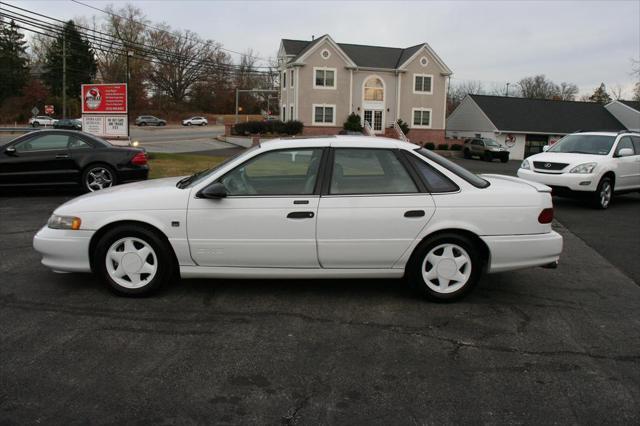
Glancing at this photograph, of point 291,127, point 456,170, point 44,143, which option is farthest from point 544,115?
point 456,170

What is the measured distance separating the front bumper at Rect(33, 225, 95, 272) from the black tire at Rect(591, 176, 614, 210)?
402 inches

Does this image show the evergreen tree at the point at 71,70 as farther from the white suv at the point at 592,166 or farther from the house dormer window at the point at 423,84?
the white suv at the point at 592,166

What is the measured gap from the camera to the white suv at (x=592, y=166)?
37.1ft

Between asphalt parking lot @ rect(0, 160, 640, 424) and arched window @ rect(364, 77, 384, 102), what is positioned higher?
Answer: arched window @ rect(364, 77, 384, 102)

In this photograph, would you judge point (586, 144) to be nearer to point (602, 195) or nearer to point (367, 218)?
point (602, 195)

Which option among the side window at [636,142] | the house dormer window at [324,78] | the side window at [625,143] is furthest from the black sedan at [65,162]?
the house dormer window at [324,78]

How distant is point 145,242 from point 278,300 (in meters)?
1.31

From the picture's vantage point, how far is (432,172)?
16.4 ft

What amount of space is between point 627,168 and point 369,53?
131ft

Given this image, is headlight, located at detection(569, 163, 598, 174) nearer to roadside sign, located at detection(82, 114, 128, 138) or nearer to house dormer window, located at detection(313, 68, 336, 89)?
roadside sign, located at detection(82, 114, 128, 138)

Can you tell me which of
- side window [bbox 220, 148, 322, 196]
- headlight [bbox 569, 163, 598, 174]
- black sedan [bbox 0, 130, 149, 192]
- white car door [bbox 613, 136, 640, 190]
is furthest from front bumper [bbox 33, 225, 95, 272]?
white car door [bbox 613, 136, 640, 190]

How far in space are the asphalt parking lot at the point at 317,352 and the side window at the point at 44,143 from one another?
5.91m

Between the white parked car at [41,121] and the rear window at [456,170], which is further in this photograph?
the white parked car at [41,121]

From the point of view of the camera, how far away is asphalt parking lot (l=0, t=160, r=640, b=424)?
3148 millimetres
